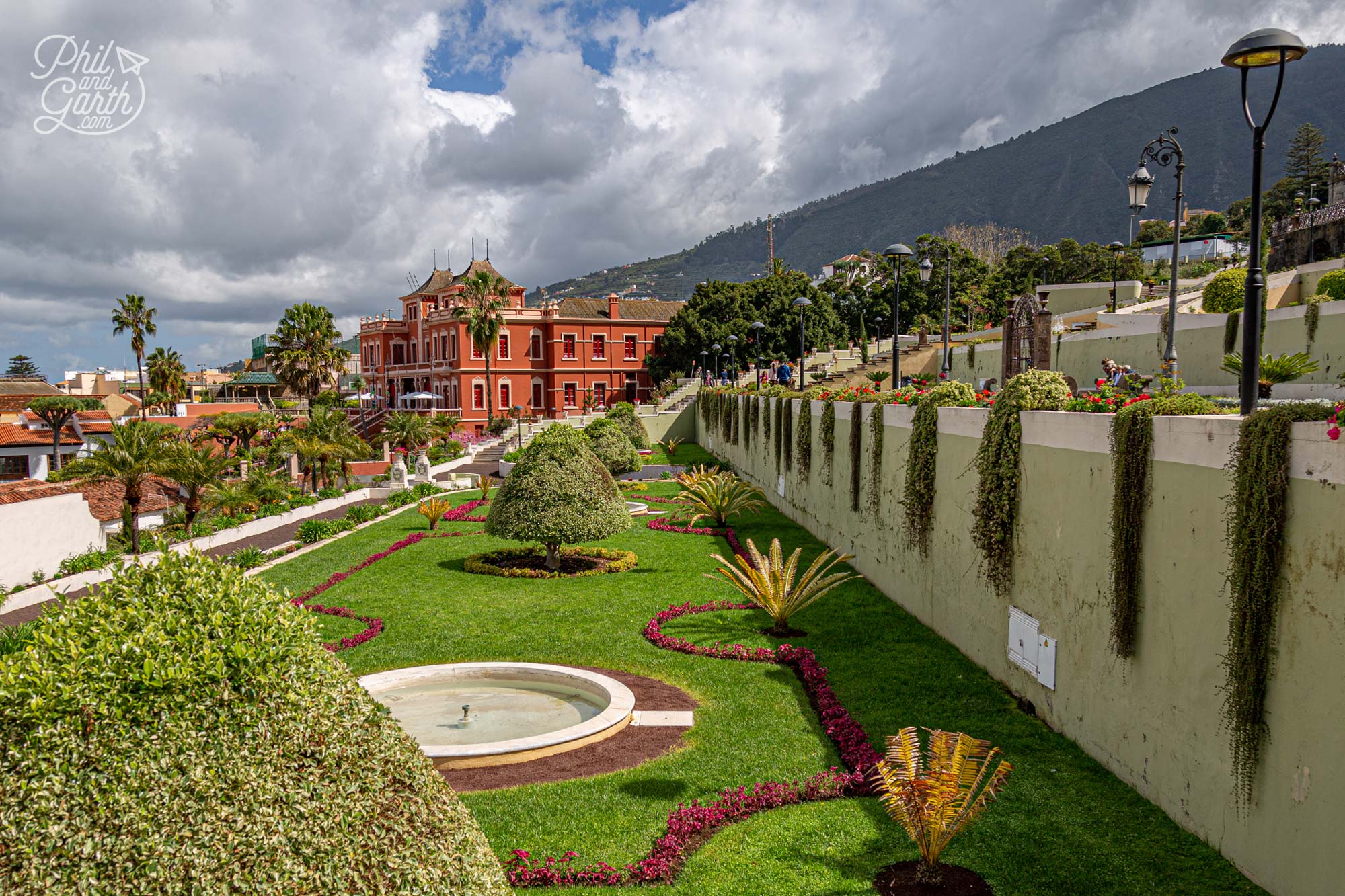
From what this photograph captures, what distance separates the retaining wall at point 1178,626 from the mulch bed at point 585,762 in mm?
4267

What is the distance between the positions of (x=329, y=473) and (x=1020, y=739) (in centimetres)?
3435

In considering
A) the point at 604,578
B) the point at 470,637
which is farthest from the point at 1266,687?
the point at 604,578

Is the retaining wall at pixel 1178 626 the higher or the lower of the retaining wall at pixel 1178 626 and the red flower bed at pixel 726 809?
the higher

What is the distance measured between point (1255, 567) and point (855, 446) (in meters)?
11.5

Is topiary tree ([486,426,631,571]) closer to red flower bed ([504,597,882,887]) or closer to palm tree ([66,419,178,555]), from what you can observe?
red flower bed ([504,597,882,887])

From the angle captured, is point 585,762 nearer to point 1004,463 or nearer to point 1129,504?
point 1129,504

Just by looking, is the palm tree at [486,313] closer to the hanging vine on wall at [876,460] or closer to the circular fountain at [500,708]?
the hanging vine on wall at [876,460]

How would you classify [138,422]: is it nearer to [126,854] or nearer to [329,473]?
[329,473]

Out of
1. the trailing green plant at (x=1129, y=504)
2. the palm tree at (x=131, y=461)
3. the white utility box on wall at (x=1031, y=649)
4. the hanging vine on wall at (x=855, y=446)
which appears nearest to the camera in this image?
the trailing green plant at (x=1129, y=504)

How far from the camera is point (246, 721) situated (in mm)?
3453

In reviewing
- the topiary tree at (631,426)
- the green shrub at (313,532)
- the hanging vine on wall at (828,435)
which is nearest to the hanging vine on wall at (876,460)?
the hanging vine on wall at (828,435)

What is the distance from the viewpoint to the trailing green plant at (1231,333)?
19.6 m

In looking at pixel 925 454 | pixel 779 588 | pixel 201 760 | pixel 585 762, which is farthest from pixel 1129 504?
pixel 201 760

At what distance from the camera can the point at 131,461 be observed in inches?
920
